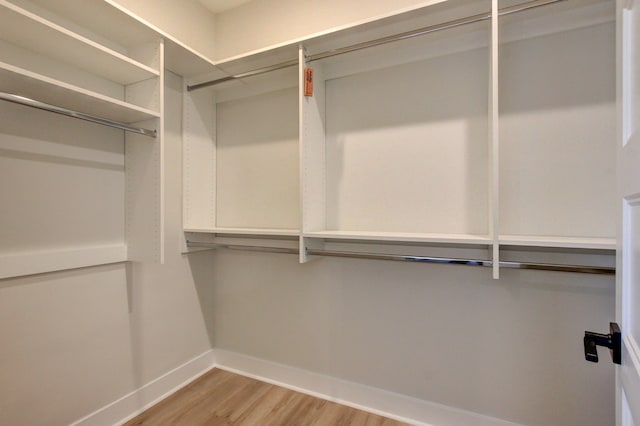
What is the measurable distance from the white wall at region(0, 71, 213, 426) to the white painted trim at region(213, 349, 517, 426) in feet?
1.19

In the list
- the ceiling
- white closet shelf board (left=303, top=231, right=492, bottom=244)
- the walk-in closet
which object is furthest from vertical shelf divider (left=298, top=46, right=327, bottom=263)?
the ceiling

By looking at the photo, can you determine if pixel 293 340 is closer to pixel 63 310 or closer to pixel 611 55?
pixel 63 310

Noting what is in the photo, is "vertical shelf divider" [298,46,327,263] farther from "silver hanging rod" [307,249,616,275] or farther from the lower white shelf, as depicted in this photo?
the lower white shelf

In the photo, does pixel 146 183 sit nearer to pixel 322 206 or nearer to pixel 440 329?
pixel 322 206

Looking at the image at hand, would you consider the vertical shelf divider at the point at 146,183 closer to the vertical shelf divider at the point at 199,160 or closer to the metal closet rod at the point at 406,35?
the vertical shelf divider at the point at 199,160

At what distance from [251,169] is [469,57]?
157 centimetres

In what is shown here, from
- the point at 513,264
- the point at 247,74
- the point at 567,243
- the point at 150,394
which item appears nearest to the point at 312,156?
the point at 247,74

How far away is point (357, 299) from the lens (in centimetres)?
195

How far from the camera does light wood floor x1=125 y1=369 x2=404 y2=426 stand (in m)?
1.81

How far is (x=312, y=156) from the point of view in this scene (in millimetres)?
1874

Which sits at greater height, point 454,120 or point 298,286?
point 454,120

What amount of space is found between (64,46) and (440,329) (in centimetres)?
236

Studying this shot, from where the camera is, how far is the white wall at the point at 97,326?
142 cm

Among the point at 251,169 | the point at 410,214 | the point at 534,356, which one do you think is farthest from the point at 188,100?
the point at 534,356
